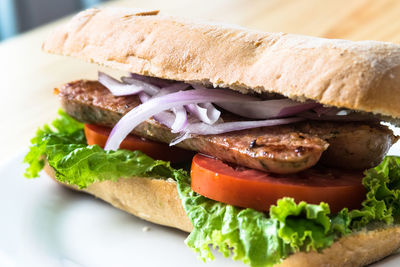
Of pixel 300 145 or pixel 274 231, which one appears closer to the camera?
pixel 274 231

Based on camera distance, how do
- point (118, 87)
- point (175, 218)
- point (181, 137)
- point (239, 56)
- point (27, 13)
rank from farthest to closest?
point (27, 13)
point (118, 87)
point (175, 218)
point (181, 137)
point (239, 56)

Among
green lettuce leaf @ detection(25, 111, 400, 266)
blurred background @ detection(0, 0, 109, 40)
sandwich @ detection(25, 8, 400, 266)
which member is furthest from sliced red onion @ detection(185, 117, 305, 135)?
blurred background @ detection(0, 0, 109, 40)

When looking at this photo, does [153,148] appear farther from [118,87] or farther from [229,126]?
[229,126]

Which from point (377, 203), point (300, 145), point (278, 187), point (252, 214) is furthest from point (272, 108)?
point (377, 203)

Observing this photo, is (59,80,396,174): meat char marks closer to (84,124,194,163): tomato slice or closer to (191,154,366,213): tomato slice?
(191,154,366,213): tomato slice

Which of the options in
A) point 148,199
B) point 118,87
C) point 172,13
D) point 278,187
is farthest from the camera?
point 172,13

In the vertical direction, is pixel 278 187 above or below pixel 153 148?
above

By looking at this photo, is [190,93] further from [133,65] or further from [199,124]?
[133,65]

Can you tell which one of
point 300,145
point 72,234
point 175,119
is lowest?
point 72,234
